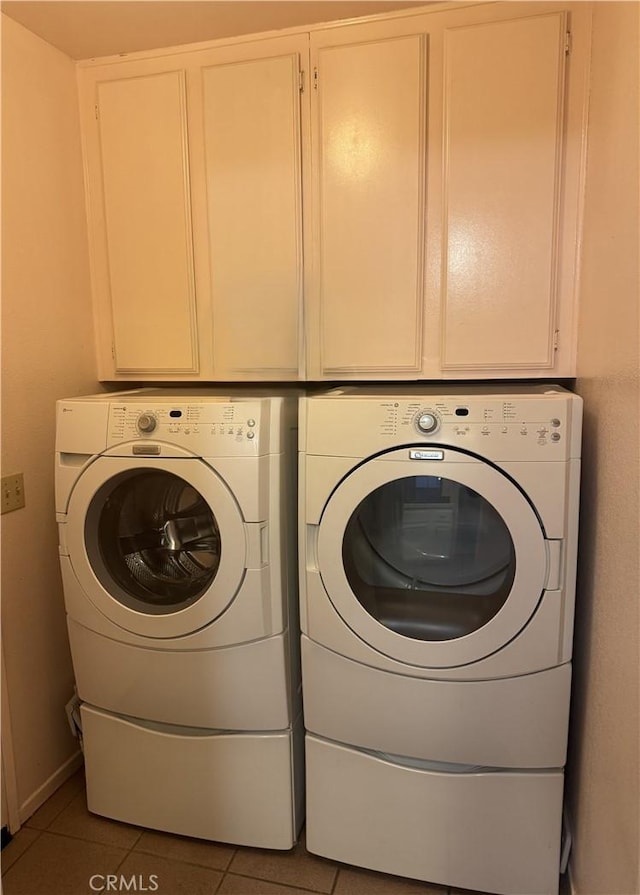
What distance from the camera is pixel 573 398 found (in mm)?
Answer: 1234

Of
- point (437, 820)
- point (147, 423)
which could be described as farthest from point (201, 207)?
point (437, 820)

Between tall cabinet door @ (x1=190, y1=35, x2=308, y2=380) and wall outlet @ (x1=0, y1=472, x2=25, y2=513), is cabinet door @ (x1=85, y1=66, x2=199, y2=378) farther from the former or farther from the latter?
wall outlet @ (x1=0, y1=472, x2=25, y2=513)

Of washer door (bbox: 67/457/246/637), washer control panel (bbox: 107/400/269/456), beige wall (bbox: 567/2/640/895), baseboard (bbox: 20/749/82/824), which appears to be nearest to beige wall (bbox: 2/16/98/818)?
baseboard (bbox: 20/749/82/824)

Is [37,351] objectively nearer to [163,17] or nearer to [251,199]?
[251,199]

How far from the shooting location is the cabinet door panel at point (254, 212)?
66.2 inches

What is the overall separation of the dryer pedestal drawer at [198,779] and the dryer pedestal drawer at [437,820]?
9 centimetres

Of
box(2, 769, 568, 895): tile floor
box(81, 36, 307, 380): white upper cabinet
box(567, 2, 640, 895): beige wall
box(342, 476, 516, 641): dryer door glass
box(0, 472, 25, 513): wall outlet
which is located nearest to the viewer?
box(567, 2, 640, 895): beige wall

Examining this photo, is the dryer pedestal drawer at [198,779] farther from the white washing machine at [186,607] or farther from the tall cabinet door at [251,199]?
the tall cabinet door at [251,199]

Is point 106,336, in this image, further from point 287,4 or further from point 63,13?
point 287,4

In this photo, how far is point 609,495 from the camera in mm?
1219

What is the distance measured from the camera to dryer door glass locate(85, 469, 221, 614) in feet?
5.03

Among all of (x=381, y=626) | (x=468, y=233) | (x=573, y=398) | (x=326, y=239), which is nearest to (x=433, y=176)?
(x=468, y=233)

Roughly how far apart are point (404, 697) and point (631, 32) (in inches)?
59.0

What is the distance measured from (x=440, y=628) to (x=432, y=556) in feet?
0.57
